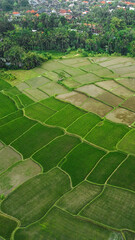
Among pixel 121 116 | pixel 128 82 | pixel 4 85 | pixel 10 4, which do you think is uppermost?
pixel 10 4

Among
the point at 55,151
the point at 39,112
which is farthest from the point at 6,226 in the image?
the point at 39,112

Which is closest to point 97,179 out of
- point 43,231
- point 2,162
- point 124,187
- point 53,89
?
point 124,187

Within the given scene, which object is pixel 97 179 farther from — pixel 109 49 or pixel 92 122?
pixel 109 49

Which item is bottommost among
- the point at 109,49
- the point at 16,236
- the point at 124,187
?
the point at 16,236

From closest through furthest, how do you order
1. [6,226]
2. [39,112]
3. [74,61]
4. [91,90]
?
[6,226]
[39,112]
[91,90]
[74,61]

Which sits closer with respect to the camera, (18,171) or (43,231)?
(43,231)

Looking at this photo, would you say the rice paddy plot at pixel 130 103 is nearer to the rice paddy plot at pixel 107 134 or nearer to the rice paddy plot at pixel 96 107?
the rice paddy plot at pixel 96 107

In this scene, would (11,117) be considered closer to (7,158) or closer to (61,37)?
(7,158)
